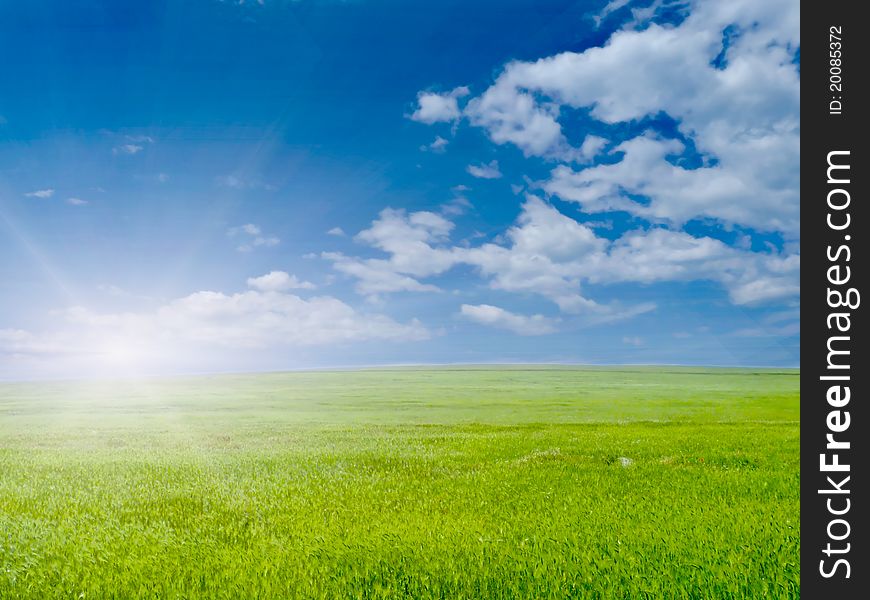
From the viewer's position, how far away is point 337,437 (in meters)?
30.4

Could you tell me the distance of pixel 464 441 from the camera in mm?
26062

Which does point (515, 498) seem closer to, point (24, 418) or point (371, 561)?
point (371, 561)

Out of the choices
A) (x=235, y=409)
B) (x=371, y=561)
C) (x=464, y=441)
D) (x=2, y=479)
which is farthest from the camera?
(x=235, y=409)

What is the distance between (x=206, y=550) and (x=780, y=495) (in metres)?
12.7

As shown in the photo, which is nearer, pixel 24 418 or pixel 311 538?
pixel 311 538

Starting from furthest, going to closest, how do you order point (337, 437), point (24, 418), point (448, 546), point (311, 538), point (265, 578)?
point (24, 418), point (337, 437), point (311, 538), point (448, 546), point (265, 578)

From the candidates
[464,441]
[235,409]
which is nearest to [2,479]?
[464,441]

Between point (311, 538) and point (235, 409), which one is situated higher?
point (311, 538)
